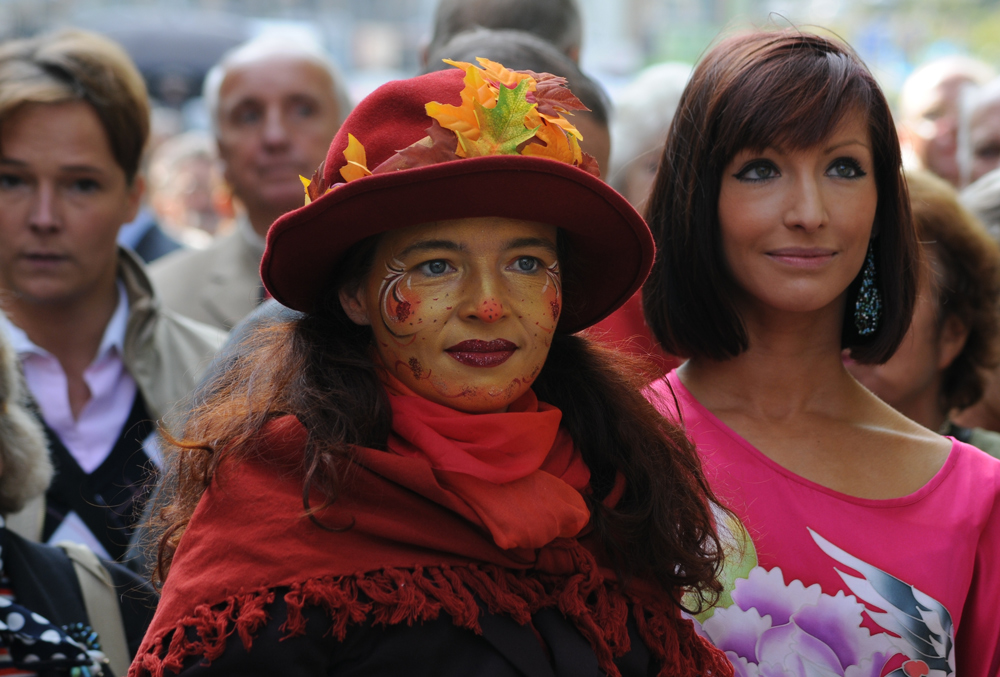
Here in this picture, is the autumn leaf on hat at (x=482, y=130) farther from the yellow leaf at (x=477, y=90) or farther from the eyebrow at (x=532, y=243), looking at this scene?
the eyebrow at (x=532, y=243)

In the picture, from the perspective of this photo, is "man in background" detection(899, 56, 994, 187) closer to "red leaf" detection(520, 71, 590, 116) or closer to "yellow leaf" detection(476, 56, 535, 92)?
"red leaf" detection(520, 71, 590, 116)

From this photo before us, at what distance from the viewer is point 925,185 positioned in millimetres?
3549

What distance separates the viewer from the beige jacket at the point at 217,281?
15.4 ft

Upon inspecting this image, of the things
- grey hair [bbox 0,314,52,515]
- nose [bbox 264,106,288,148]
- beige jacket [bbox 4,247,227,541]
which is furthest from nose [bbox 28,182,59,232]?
nose [bbox 264,106,288,148]

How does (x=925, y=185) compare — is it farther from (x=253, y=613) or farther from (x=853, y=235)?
(x=253, y=613)

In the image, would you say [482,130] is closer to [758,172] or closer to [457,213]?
[457,213]

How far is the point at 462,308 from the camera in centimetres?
208

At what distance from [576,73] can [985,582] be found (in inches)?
81.9

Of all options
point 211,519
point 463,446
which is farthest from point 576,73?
point 211,519

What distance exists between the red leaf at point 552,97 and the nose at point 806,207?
0.65 meters

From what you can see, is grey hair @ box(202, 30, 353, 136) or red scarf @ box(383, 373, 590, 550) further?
grey hair @ box(202, 30, 353, 136)

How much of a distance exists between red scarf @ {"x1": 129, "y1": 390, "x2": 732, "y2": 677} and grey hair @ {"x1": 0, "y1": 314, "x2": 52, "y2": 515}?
40.9 inches

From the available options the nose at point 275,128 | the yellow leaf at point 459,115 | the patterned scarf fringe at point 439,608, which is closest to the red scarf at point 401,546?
the patterned scarf fringe at point 439,608

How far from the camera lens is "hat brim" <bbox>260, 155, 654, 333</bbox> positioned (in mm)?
1999
